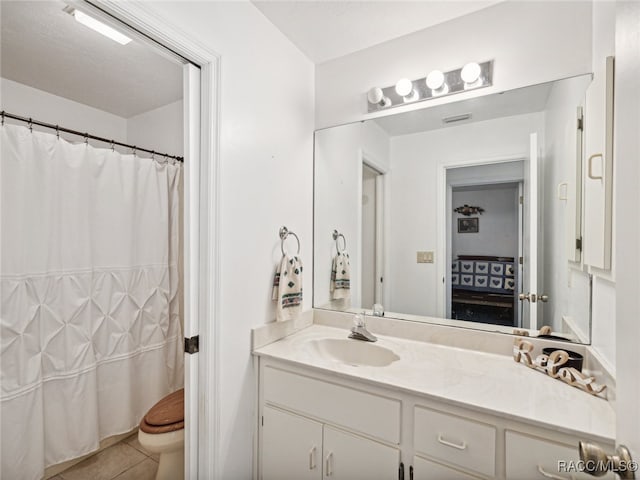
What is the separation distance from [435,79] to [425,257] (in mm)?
915

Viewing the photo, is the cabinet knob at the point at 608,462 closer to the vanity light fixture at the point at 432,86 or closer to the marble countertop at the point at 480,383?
the marble countertop at the point at 480,383

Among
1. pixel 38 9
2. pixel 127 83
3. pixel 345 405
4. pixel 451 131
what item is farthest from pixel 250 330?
pixel 127 83

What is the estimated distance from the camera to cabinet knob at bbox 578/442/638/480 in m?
0.51

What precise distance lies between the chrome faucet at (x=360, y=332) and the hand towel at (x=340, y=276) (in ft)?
0.89

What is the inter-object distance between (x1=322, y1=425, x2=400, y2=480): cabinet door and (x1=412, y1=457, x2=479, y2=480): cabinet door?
0.07 metres

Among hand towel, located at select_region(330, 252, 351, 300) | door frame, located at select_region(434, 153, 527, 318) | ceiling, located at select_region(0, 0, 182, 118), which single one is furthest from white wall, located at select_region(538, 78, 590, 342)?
ceiling, located at select_region(0, 0, 182, 118)

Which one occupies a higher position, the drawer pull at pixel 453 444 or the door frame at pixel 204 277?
the door frame at pixel 204 277

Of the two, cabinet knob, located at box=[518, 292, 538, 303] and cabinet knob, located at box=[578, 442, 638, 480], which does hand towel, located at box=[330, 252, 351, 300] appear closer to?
cabinet knob, located at box=[518, 292, 538, 303]

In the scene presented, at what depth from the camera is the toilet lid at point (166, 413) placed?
4.99ft

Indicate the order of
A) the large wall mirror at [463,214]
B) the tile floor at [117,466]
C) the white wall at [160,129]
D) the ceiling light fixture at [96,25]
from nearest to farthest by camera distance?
the large wall mirror at [463,214] < the ceiling light fixture at [96,25] < the tile floor at [117,466] < the white wall at [160,129]

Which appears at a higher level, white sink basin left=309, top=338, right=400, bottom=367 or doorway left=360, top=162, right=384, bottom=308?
doorway left=360, top=162, right=384, bottom=308

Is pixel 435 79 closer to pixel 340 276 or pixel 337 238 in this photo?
pixel 337 238

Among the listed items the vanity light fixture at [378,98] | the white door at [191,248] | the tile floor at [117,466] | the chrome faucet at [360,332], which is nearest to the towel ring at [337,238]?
the chrome faucet at [360,332]

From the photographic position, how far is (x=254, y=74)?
1.47 meters
